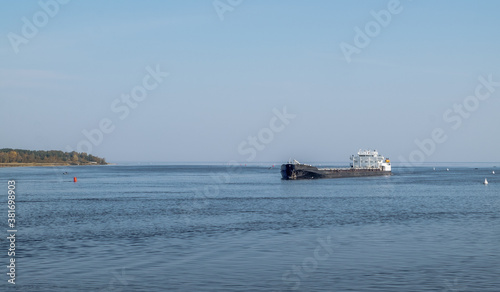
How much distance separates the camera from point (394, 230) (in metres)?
37.7

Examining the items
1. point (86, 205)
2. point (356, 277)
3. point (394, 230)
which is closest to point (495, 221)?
point (394, 230)

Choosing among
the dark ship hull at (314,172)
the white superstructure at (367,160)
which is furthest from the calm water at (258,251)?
the white superstructure at (367,160)

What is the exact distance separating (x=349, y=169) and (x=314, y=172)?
1848 centimetres

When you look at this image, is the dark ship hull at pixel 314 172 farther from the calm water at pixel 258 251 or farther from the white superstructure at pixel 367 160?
the calm water at pixel 258 251

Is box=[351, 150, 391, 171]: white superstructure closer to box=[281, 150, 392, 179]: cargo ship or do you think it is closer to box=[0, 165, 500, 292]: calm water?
box=[281, 150, 392, 179]: cargo ship

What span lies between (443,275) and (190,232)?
18294 millimetres

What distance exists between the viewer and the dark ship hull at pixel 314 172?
422ft

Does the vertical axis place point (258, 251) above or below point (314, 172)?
below

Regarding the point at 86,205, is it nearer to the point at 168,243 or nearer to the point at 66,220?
the point at 66,220

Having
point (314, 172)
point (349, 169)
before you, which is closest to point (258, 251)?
point (314, 172)

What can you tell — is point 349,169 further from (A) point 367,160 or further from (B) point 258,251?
(B) point 258,251

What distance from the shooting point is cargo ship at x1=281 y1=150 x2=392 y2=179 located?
129500mm

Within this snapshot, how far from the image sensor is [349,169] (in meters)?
150

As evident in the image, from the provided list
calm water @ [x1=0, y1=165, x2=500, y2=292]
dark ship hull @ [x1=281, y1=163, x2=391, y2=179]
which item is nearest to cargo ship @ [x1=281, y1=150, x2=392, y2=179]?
dark ship hull @ [x1=281, y1=163, x2=391, y2=179]
